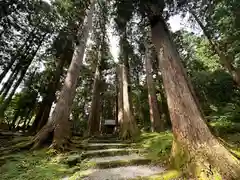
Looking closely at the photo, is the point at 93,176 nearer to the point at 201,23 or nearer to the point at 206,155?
the point at 206,155

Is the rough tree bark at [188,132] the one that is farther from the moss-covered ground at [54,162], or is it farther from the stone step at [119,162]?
the stone step at [119,162]

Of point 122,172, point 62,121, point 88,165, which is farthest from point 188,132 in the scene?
point 62,121

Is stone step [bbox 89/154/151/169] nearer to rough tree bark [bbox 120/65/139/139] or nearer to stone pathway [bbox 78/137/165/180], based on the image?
stone pathway [bbox 78/137/165/180]

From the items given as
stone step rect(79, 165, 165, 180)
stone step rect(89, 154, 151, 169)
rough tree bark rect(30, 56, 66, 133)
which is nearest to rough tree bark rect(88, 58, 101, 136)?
rough tree bark rect(30, 56, 66, 133)

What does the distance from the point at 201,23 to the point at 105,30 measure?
6674 mm

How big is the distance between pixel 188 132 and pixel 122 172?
1870 mm

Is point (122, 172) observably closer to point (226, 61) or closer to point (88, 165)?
point (88, 165)

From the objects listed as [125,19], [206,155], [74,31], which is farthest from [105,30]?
[206,155]

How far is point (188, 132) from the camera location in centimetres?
438

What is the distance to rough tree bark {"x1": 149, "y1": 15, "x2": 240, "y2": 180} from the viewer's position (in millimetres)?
3686

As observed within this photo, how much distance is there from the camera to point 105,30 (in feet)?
40.8

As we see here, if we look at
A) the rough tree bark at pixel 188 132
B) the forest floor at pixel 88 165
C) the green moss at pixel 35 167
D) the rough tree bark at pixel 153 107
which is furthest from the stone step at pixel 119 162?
the rough tree bark at pixel 153 107

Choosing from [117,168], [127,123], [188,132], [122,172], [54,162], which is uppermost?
[127,123]

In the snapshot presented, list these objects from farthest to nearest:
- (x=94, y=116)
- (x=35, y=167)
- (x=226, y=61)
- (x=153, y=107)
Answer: (x=94, y=116) → (x=153, y=107) → (x=226, y=61) → (x=35, y=167)
